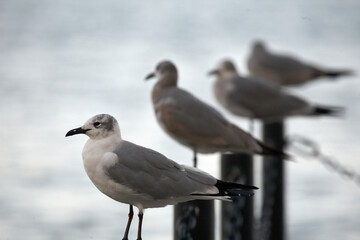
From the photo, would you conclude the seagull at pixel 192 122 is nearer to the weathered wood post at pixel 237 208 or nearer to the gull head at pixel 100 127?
the weathered wood post at pixel 237 208

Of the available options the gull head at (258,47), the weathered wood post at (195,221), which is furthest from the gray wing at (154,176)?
the gull head at (258,47)

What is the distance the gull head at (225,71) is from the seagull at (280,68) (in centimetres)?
221

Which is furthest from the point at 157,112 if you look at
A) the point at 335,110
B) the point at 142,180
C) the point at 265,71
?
the point at 265,71

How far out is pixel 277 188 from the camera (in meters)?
5.80

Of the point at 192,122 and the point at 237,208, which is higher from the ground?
the point at 192,122

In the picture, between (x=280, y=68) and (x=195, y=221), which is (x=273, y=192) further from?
(x=280, y=68)

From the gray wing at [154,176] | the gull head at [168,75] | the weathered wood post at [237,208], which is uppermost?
the gull head at [168,75]

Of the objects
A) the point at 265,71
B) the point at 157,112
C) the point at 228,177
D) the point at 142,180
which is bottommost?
the point at 142,180

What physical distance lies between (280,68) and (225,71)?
94.4 inches

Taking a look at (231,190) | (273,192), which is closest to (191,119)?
(273,192)

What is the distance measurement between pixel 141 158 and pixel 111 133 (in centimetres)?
17

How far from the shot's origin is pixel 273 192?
575 centimetres

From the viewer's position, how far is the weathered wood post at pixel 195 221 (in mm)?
3663

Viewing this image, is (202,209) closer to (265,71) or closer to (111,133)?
(111,133)
